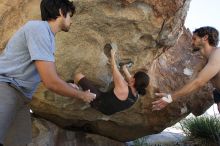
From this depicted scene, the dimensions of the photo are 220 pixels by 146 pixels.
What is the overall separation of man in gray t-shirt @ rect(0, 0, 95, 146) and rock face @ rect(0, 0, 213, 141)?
4.41 feet

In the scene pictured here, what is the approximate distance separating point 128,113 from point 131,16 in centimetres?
219

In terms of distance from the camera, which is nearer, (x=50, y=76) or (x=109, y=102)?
(x=50, y=76)

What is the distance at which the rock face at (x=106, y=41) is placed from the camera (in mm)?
5656

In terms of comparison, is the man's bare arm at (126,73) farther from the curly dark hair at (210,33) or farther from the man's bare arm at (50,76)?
the man's bare arm at (50,76)

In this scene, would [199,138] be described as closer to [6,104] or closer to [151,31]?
[151,31]

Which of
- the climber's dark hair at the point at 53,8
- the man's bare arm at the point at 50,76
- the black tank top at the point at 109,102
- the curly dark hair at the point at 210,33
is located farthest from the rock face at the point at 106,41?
the man's bare arm at the point at 50,76

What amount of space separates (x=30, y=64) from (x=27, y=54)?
101mm

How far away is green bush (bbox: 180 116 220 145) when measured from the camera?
916cm

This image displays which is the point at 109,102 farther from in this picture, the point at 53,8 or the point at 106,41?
the point at 53,8

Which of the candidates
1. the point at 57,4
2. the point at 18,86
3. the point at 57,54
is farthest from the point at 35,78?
the point at 57,54

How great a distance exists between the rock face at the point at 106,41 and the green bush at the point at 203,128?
6.87 ft

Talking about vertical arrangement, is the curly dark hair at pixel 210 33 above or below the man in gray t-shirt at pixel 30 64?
above


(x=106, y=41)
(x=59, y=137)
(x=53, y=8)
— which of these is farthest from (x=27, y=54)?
(x=59, y=137)

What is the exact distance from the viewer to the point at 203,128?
31.0 feet
